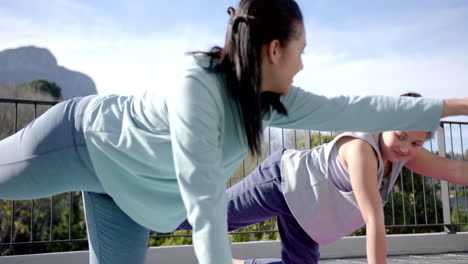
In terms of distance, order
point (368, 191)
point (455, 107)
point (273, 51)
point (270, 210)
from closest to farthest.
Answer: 1. point (273, 51)
2. point (455, 107)
3. point (368, 191)
4. point (270, 210)

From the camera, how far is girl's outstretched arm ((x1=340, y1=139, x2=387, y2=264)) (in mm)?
2014

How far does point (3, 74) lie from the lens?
157 feet

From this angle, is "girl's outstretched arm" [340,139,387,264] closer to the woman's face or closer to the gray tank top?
the gray tank top

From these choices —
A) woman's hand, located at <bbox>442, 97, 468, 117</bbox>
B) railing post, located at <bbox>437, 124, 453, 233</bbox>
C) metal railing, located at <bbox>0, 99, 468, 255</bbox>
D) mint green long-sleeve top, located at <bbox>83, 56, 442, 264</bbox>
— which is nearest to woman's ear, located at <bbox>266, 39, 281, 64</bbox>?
mint green long-sleeve top, located at <bbox>83, 56, 442, 264</bbox>

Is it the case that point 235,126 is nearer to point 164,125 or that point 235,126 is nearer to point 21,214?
point 164,125

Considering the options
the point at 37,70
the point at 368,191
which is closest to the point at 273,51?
the point at 368,191

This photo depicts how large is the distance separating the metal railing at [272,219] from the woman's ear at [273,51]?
372 cm

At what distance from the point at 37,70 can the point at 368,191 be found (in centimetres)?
5038

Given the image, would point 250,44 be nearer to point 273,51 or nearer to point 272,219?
point 273,51

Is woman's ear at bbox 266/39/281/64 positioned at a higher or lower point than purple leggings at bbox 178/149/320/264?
higher

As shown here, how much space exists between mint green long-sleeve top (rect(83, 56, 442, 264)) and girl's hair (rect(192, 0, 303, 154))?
0.04 metres

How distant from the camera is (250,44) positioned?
4.02 feet

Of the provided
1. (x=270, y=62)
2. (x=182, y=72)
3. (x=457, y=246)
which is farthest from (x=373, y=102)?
(x=457, y=246)

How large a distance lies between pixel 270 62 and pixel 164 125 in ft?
1.07
